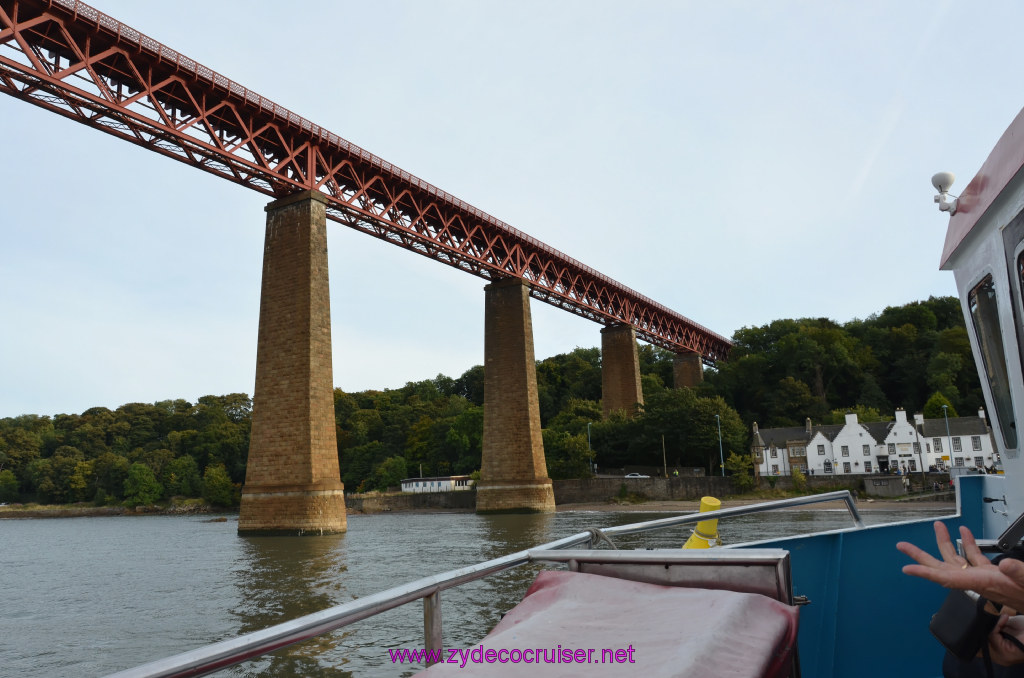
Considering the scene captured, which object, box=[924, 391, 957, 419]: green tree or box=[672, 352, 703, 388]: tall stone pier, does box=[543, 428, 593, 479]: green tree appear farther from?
box=[924, 391, 957, 419]: green tree

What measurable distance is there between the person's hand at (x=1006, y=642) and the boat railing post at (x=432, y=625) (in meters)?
1.53

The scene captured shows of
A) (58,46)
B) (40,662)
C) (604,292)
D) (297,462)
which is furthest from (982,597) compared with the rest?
(604,292)

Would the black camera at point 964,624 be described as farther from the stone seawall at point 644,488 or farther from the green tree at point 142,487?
the green tree at point 142,487

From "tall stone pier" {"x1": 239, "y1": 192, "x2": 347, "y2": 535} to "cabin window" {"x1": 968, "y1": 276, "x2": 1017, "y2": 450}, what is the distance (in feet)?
86.8

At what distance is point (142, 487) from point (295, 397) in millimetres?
76005

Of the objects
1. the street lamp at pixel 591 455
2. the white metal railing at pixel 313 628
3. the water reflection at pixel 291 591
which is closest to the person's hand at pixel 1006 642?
the white metal railing at pixel 313 628

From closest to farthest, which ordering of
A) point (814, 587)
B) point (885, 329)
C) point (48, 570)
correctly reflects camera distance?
point (814, 587), point (48, 570), point (885, 329)

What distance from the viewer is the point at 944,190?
13.1 ft

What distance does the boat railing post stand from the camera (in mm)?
2064

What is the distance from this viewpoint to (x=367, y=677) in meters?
7.96

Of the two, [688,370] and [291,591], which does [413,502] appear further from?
[291,591]

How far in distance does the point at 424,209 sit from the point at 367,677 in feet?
111

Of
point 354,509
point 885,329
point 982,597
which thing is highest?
point 885,329

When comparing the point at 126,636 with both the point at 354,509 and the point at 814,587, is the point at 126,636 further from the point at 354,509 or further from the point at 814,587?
the point at 354,509
